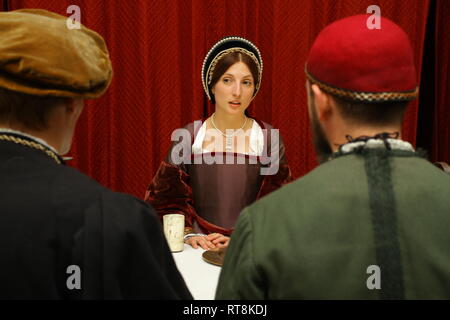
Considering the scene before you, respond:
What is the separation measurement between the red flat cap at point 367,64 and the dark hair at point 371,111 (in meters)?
0.01

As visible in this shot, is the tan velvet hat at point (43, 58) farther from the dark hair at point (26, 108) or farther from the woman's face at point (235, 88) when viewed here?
the woman's face at point (235, 88)

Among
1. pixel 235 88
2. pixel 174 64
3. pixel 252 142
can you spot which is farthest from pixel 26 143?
pixel 174 64

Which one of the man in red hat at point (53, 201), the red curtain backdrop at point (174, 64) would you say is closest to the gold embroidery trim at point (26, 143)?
the man in red hat at point (53, 201)

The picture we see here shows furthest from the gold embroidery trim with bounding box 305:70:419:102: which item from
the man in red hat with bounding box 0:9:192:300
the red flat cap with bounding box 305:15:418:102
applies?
the man in red hat with bounding box 0:9:192:300

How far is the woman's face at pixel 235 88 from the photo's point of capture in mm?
2172

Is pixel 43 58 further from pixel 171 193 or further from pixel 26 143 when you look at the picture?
pixel 171 193

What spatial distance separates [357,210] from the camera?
2.56 ft

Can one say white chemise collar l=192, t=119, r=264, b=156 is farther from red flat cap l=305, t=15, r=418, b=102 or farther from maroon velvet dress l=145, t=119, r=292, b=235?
red flat cap l=305, t=15, r=418, b=102

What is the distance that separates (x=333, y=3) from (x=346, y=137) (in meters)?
2.31

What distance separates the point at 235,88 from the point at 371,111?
1364 millimetres

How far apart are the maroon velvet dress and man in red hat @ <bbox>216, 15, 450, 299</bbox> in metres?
1.29

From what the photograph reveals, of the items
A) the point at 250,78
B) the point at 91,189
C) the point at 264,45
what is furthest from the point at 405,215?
the point at 264,45

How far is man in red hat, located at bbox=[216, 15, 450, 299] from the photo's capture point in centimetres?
77
